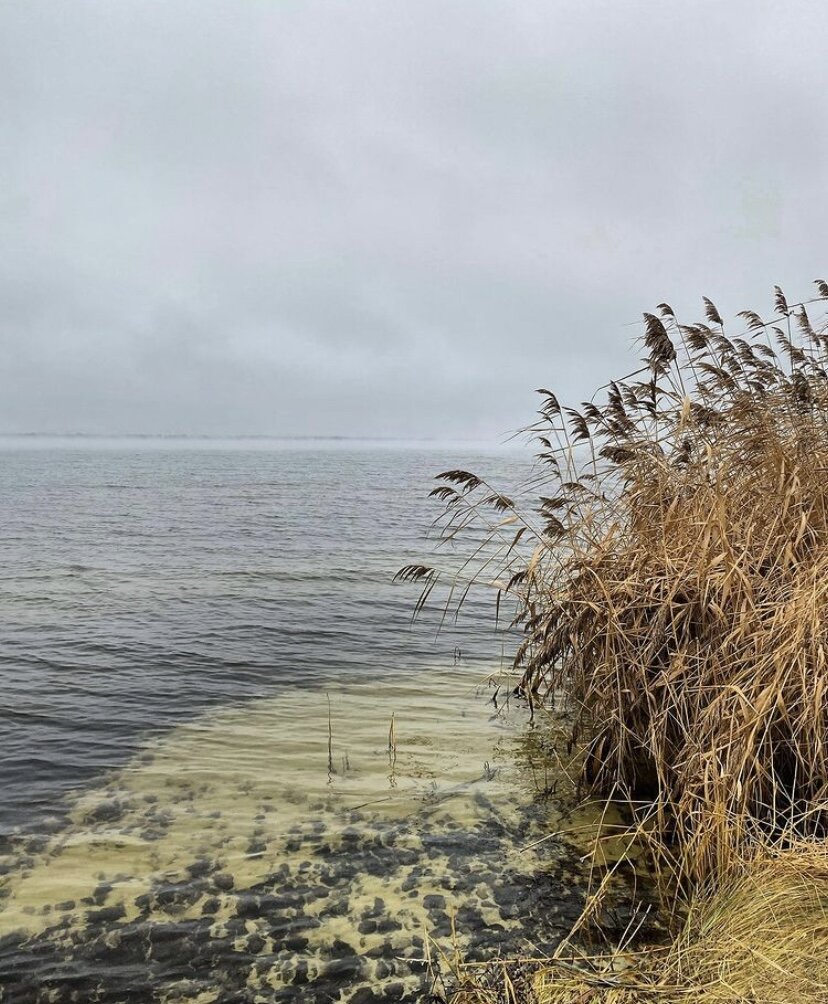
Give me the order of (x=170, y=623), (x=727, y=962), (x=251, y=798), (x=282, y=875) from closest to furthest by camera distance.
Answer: (x=727, y=962), (x=282, y=875), (x=251, y=798), (x=170, y=623)

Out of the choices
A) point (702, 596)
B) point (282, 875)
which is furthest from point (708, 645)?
point (282, 875)

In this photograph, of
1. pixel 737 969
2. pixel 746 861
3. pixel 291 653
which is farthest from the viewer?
pixel 291 653

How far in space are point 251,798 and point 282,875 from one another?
1.20m

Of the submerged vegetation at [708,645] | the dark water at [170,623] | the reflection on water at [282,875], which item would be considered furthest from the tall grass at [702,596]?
the dark water at [170,623]

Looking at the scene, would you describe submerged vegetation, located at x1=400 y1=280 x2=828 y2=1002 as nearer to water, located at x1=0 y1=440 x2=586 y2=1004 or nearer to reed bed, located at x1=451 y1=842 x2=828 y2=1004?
reed bed, located at x1=451 y1=842 x2=828 y2=1004

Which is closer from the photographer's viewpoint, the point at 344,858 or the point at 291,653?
the point at 344,858

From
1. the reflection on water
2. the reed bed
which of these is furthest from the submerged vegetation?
the reflection on water

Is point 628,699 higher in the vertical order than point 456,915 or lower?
higher

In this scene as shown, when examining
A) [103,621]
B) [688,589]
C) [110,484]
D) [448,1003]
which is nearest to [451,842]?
[448,1003]

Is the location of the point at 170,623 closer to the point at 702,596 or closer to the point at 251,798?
the point at 251,798

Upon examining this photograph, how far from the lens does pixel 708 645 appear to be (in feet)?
15.0

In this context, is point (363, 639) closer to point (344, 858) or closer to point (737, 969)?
point (344, 858)

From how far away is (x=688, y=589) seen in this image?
4844mm

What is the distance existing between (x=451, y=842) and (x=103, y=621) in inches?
341
